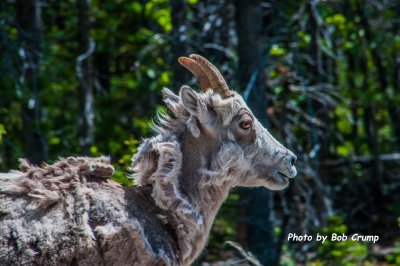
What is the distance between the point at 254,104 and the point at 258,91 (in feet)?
0.65

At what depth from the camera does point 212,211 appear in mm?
6000

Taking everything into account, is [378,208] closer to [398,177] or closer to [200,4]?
[398,177]

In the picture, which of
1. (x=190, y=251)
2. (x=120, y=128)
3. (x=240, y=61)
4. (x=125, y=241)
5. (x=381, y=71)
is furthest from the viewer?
(x=381, y=71)

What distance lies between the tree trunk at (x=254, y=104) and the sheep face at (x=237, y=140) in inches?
120

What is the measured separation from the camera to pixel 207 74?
620 centimetres

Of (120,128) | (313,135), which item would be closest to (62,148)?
(120,128)

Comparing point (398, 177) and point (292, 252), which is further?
point (398, 177)

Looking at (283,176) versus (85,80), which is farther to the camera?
(85,80)

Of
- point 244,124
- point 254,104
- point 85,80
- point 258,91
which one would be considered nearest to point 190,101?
point 244,124

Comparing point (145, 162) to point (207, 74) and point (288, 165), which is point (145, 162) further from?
point (288, 165)

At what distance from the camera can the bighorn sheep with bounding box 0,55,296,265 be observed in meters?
5.10

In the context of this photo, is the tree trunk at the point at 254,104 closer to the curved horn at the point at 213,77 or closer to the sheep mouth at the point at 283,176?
the sheep mouth at the point at 283,176

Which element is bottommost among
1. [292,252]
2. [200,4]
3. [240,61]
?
[292,252]

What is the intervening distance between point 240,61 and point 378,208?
12.9ft
